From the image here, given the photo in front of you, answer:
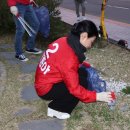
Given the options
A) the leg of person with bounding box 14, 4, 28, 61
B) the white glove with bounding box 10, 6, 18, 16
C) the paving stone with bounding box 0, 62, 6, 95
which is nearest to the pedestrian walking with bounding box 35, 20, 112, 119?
the paving stone with bounding box 0, 62, 6, 95

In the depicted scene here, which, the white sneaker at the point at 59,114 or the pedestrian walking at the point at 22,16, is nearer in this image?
the white sneaker at the point at 59,114

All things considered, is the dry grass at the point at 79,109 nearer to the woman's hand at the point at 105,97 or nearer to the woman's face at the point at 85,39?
the woman's hand at the point at 105,97

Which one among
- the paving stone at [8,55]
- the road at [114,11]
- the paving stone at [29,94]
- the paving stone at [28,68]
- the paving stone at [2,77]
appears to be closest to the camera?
the paving stone at [29,94]

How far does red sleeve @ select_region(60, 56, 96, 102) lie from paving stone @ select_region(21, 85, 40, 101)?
1.07 metres

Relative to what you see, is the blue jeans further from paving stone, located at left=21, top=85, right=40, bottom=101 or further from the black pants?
the black pants

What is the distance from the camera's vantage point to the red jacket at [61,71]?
3.73 m

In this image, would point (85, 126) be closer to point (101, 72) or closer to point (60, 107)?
point (60, 107)

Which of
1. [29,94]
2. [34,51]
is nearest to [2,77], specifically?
[29,94]

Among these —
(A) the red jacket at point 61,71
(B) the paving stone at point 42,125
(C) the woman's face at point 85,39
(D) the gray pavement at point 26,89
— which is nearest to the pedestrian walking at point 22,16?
(D) the gray pavement at point 26,89

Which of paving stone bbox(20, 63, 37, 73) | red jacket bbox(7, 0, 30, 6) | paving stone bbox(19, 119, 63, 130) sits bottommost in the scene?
paving stone bbox(20, 63, 37, 73)

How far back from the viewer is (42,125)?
13.3ft

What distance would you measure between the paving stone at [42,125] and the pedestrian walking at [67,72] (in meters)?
0.09

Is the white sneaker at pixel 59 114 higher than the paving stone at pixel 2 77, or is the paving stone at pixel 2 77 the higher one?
the white sneaker at pixel 59 114

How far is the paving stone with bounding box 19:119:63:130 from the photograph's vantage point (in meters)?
4.00
